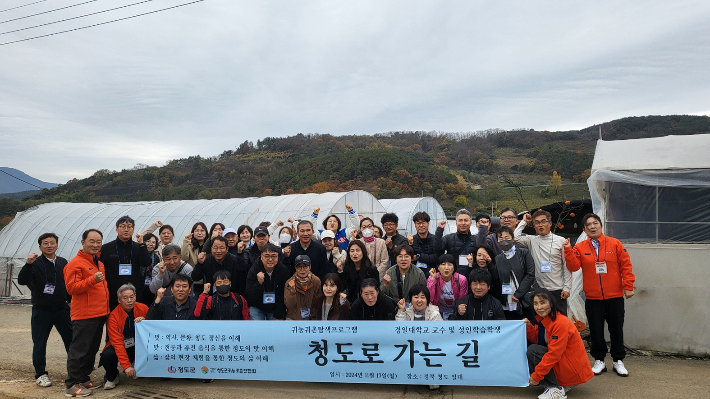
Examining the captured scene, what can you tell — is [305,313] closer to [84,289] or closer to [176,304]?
[176,304]

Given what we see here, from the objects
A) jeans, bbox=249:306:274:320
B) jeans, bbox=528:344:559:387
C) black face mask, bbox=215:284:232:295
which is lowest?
jeans, bbox=528:344:559:387

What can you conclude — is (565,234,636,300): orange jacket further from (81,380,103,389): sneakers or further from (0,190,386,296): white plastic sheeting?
(0,190,386,296): white plastic sheeting

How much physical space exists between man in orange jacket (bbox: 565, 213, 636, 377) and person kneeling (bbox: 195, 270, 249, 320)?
11.8 feet

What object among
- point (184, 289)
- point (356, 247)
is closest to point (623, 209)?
point (356, 247)

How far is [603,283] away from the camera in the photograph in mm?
5336

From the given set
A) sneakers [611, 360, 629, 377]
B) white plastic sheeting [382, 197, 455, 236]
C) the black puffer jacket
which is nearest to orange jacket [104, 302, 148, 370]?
the black puffer jacket

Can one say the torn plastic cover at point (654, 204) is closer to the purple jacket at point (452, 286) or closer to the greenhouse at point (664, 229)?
the greenhouse at point (664, 229)

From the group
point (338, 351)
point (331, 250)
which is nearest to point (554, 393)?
point (338, 351)

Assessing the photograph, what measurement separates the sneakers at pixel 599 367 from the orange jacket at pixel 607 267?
26.6 inches

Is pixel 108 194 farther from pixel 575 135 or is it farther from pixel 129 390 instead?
pixel 575 135

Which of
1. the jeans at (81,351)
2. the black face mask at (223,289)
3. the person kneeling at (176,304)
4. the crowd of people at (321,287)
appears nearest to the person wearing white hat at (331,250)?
the crowd of people at (321,287)

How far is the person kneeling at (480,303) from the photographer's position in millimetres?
4867

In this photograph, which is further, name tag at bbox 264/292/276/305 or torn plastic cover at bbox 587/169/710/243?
torn plastic cover at bbox 587/169/710/243

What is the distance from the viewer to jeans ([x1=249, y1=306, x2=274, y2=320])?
5629 mm
